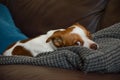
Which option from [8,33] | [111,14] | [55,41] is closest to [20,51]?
[55,41]

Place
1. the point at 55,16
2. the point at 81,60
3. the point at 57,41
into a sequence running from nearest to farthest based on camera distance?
the point at 81,60 < the point at 57,41 < the point at 55,16

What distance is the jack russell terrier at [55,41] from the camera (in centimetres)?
165

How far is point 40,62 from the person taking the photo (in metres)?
1.27

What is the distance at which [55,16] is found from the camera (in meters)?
2.04

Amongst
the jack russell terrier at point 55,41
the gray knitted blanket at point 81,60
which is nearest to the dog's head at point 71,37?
the jack russell terrier at point 55,41

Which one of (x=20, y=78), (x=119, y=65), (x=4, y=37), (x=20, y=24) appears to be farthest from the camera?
(x=20, y=24)

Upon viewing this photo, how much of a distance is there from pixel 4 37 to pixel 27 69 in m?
0.96

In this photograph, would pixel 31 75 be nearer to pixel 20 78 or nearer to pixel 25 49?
pixel 20 78

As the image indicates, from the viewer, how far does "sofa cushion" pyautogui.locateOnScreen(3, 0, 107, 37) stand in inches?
75.6

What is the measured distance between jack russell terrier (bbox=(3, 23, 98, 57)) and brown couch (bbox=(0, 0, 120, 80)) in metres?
0.21

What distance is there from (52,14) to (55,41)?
0.45m

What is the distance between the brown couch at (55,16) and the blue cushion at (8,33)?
0.06m

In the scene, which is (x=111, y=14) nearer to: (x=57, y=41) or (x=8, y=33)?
(x=57, y=41)

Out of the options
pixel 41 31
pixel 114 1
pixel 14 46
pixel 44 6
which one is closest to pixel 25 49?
pixel 14 46
